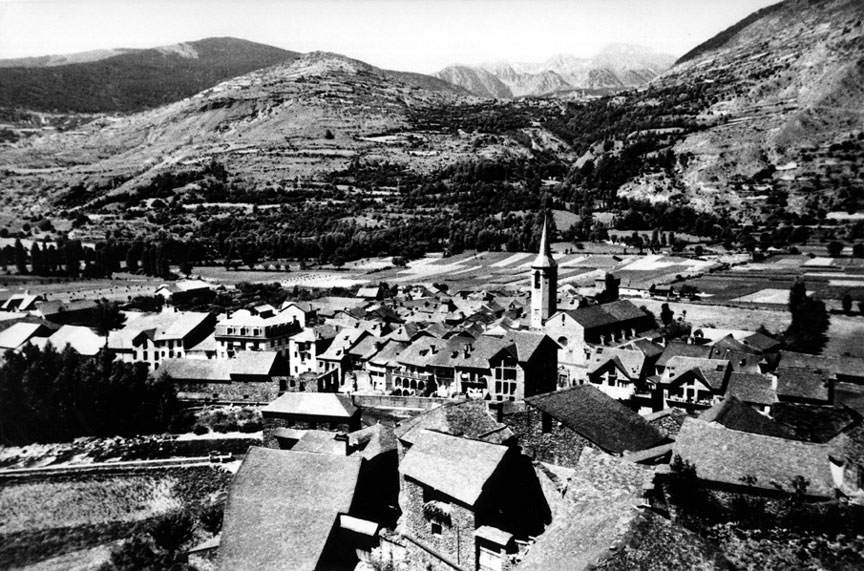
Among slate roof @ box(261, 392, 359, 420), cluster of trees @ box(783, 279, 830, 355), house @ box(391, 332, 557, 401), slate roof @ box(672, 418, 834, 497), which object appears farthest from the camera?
cluster of trees @ box(783, 279, 830, 355)

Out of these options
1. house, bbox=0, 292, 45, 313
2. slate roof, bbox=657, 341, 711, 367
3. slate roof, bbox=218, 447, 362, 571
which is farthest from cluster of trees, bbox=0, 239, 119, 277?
slate roof, bbox=657, 341, 711, 367

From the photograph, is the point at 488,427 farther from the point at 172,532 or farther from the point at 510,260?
the point at 510,260

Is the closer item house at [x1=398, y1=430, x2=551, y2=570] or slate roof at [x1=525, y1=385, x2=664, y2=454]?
house at [x1=398, y1=430, x2=551, y2=570]

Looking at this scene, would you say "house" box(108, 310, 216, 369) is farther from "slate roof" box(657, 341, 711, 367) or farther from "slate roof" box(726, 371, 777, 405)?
"slate roof" box(726, 371, 777, 405)

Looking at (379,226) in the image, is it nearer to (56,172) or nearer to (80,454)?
(56,172)

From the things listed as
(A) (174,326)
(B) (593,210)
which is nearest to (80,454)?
(A) (174,326)

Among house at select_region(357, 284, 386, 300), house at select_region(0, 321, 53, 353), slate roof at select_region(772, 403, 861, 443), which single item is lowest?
house at select_region(357, 284, 386, 300)

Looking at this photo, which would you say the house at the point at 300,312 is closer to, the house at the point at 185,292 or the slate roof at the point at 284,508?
the house at the point at 185,292
